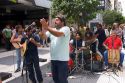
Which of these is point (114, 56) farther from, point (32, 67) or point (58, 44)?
point (58, 44)

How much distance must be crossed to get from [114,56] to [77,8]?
425 inches

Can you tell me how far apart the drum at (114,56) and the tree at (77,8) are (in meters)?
10.2

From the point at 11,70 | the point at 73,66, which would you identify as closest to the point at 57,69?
the point at 73,66

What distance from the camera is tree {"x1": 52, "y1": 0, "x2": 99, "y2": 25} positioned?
22.5 meters

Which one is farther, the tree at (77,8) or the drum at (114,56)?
the tree at (77,8)

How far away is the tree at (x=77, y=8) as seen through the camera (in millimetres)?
22500

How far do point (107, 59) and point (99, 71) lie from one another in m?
0.56

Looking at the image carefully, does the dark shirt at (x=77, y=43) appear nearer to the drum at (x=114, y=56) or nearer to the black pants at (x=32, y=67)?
the drum at (x=114, y=56)

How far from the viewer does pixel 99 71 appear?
1308cm

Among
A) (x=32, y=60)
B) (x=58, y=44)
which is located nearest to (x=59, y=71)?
(x=58, y=44)

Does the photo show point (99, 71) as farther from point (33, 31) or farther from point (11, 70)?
point (33, 31)

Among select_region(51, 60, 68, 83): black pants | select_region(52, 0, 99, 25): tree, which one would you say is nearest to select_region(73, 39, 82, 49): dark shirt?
select_region(51, 60, 68, 83): black pants

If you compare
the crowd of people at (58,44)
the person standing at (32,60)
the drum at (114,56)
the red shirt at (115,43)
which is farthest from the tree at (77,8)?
the person standing at (32,60)

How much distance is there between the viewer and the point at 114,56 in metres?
12.2
